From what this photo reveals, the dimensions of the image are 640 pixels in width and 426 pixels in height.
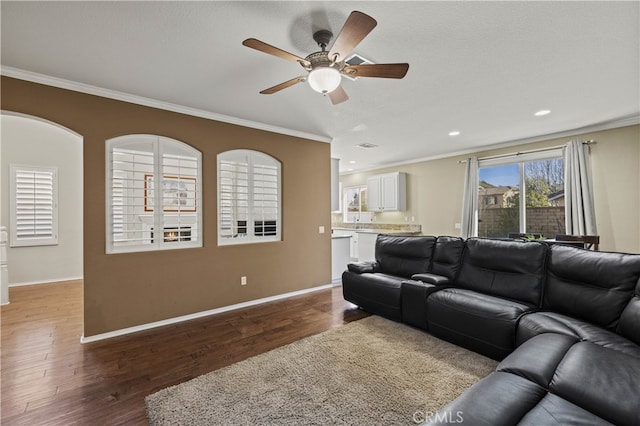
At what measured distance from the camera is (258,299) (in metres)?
4.28

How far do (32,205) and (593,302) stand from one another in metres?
8.14

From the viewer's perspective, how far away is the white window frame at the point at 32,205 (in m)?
5.10

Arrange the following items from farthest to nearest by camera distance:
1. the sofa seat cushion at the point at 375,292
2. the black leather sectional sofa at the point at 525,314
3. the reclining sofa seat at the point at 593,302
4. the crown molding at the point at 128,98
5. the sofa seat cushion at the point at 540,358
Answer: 1. the sofa seat cushion at the point at 375,292
2. the crown molding at the point at 128,98
3. the reclining sofa seat at the point at 593,302
4. the sofa seat cushion at the point at 540,358
5. the black leather sectional sofa at the point at 525,314

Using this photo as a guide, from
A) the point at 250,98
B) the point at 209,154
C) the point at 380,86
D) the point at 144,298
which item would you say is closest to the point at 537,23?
the point at 380,86

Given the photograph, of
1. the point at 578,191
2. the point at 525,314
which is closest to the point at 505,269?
the point at 525,314

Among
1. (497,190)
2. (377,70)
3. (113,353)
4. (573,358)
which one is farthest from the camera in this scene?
(497,190)

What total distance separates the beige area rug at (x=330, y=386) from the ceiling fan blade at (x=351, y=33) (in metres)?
2.42

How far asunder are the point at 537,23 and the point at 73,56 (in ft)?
12.2

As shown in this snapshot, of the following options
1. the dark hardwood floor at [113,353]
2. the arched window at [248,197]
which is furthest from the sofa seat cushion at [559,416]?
the arched window at [248,197]

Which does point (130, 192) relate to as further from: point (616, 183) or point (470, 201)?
point (616, 183)

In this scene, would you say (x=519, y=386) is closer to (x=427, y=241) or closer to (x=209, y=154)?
(x=427, y=241)

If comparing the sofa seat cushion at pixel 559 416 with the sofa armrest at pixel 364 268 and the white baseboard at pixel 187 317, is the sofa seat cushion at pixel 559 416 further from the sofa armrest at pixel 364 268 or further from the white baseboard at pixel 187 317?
the white baseboard at pixel 187 317

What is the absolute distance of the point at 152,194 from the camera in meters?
3.46

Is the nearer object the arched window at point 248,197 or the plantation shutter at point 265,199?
the arched window at point 248,197
